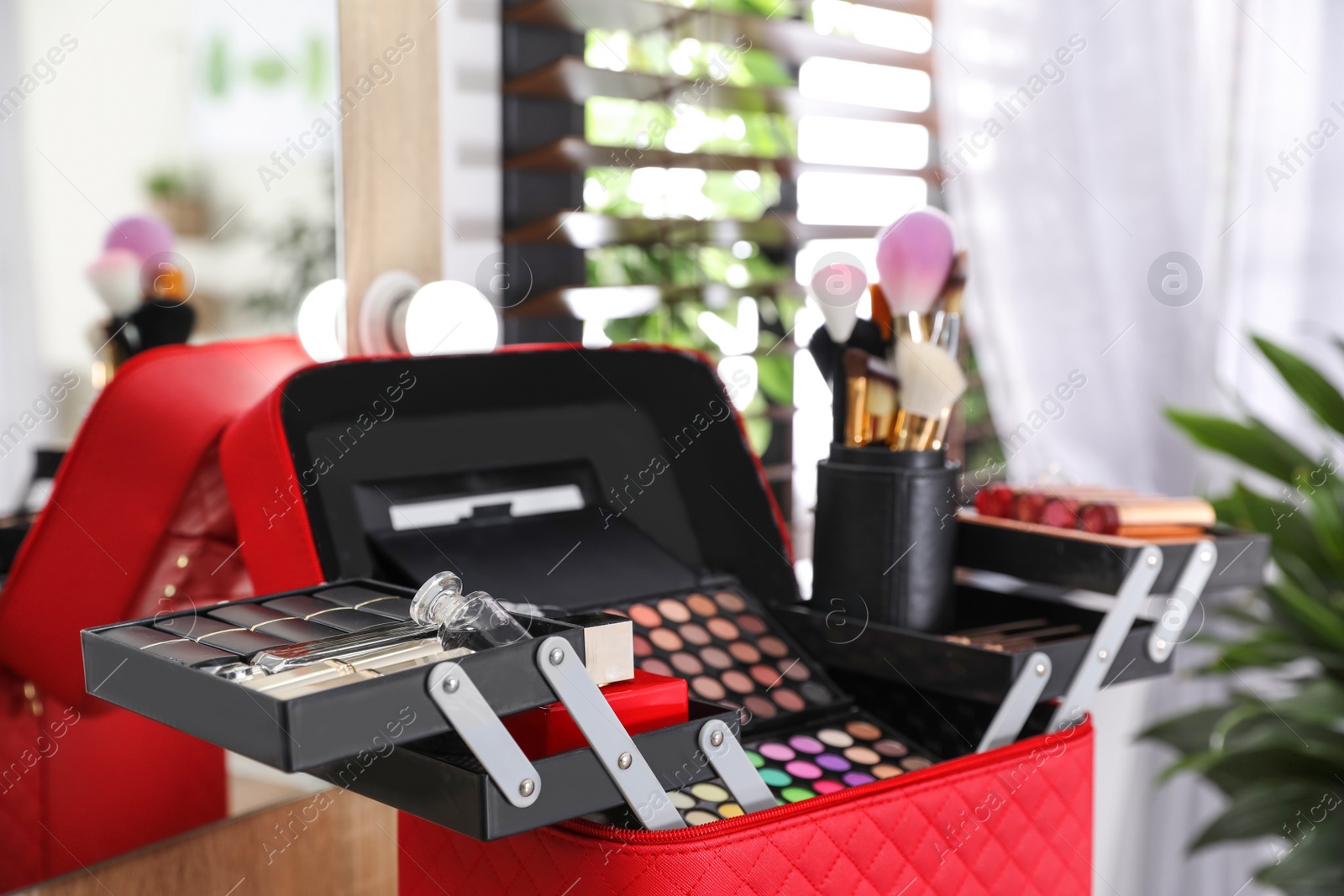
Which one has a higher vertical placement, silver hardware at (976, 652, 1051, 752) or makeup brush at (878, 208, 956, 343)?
makeup brush at (878, 208, 956, 343)

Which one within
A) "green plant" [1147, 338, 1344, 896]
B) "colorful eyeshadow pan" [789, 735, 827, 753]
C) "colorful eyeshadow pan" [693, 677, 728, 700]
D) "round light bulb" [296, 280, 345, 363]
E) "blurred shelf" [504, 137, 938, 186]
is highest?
"blurred shelf" [504, 137, 938, 186]

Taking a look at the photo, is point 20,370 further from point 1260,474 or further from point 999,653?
point 1260,474

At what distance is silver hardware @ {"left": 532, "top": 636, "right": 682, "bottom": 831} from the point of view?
506 mm

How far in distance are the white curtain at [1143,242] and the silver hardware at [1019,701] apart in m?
0.98

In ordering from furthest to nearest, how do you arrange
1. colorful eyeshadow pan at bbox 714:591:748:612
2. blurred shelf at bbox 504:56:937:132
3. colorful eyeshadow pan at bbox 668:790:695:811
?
blurred shelf at bbox 504:56:937:132, colorful eyeshadow pan at bbox 714:591:748:612, colorful eyeshadow pan at bbox 668:790:695:811

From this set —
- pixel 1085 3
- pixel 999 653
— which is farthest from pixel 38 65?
pixel 1085 3

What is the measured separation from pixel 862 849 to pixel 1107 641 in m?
0.26

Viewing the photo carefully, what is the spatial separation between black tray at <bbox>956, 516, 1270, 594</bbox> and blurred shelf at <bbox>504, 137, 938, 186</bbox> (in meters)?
0.55

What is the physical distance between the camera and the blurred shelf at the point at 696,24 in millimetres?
1183

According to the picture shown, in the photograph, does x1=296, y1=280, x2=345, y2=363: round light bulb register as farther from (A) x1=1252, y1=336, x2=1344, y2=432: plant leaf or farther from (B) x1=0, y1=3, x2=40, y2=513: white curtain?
(A) x1=1252, y1=336, x2=1344, y2=432: plant leaf

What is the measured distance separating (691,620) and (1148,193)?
121 cm

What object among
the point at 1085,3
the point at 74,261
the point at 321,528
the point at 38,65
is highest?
the point at 1085,3

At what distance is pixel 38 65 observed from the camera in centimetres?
78

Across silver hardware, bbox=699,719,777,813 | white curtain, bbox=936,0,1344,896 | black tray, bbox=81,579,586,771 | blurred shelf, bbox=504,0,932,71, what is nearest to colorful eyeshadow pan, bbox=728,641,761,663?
silver hardware, bbox=699,719,777,813
